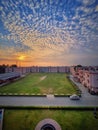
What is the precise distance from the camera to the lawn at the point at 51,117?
12797mm

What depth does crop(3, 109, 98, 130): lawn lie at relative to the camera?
42.0ft

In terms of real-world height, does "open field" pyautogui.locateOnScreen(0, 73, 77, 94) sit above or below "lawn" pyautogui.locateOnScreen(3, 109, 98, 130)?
above

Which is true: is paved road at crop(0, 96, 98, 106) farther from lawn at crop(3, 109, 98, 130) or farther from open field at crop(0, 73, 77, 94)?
open field at crop(0, 73, 77, 94)

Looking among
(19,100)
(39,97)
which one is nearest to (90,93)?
(39,97)

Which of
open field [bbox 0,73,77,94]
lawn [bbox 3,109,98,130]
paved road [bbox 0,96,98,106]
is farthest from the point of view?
open field [bbox 0,73,77,94]

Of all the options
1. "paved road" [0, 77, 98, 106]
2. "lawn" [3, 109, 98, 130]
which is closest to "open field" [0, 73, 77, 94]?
"paved road" [0, 77, 98, 106]

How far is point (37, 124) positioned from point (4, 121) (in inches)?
132

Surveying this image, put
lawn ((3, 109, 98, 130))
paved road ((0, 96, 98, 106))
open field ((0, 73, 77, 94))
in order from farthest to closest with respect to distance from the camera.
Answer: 1. open field ((0, 73, 77, 94))
2. paved road ((0, 96, 98, 106))
3. lawn ((3, 109, 98, 130))

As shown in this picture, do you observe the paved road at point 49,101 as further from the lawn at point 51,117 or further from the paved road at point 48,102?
the lawn at point 51,117

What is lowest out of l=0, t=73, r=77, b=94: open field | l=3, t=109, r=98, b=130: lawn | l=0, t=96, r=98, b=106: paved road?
l=3, t=109, r=98, b=130: lawn

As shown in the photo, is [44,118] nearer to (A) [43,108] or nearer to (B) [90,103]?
(A) [43,108]

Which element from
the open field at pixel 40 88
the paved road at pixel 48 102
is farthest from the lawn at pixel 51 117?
the open field at pixel 40 88

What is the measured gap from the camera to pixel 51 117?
13914 millimetres

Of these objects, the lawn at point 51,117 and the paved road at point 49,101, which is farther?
the paved road at point 49,101
